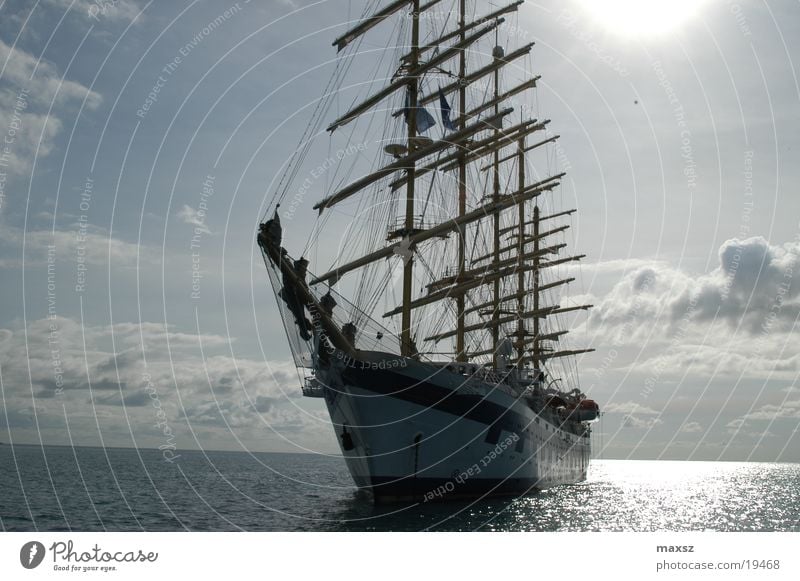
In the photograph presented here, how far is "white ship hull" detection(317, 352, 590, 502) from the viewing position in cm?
3188

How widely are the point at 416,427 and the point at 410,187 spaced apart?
1508 cm

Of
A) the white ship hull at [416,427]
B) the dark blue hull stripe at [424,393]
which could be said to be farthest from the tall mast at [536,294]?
the dark blue hull stripe at [424,393]

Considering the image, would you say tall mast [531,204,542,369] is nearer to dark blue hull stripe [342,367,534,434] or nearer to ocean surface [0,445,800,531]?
ocean surface [0,445,800,531]

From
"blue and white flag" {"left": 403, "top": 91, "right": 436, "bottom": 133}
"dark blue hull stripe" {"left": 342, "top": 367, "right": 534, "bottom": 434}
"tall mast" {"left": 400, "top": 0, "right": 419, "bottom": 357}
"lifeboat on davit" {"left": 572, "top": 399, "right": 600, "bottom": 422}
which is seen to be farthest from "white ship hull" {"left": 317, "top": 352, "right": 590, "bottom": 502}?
"lifeboat on davit" {"left": 572, "top": 399, "right": 600, "bottom": 422}

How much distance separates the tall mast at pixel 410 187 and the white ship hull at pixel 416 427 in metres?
3.38

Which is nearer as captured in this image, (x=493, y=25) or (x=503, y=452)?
(x=503, y=452)

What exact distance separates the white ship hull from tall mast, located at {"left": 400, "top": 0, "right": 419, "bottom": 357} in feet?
11.1

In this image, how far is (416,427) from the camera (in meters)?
32.5

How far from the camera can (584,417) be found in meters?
72.8

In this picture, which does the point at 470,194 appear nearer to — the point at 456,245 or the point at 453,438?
the point at 456,245

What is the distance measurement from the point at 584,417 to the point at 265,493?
3629 centimetres

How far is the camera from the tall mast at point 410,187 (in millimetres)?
36938

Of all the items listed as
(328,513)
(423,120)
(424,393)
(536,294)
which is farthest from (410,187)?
(536,294)
